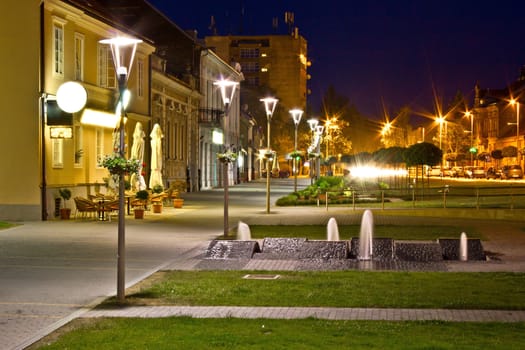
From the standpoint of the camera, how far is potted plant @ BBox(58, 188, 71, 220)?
99.1ft

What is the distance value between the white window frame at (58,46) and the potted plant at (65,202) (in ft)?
13.9

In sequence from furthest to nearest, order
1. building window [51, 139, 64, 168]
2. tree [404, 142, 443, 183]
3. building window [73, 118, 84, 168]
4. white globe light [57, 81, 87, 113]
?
tree [404, 142, 443, 183], building window [73, 118, 84, 168], building window [51, 139, 64, 168], white globe light [57, 81, 87, 113]

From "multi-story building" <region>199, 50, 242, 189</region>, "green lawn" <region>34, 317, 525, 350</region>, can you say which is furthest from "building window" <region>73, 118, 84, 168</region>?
"multi-story building" <region>199, 50, 242, 189</region>

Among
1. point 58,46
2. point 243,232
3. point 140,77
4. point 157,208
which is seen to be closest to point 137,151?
point 157,208

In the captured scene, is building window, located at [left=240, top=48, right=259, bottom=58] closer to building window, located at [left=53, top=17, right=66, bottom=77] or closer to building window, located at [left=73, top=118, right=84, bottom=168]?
building window, located at [left=73, top=118, right=84, bottom=168]

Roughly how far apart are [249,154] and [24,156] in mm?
71126

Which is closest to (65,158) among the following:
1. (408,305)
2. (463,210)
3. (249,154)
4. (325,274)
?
(463,210)

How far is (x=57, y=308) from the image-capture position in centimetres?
1259

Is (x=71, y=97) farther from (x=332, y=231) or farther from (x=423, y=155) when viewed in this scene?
(x=423, y=155)

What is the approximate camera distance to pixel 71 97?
3005 centimetres

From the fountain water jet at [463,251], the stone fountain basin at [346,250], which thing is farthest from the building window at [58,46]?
the fountain water jet at [463,251]

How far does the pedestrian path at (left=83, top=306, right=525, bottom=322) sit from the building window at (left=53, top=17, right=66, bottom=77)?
19934 mm

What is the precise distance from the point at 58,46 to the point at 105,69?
546cm

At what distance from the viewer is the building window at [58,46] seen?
30.4m
